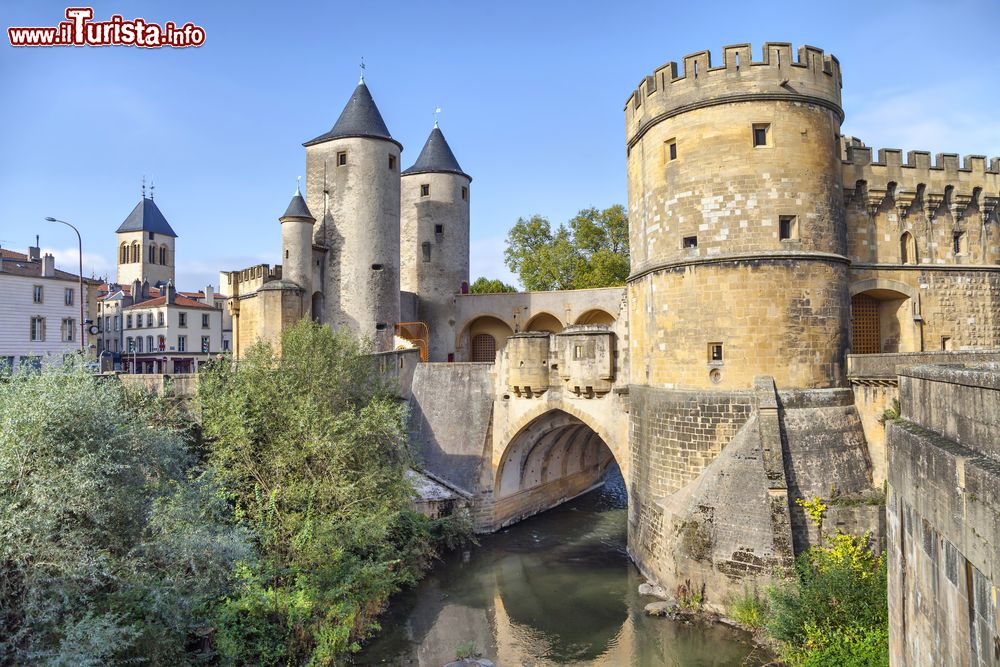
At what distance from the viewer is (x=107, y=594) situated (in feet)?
34.4

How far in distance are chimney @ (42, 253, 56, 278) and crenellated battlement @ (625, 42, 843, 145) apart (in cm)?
2983

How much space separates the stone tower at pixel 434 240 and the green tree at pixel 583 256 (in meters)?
6.24

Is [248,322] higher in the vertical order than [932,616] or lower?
higher

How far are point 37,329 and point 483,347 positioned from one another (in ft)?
69.5

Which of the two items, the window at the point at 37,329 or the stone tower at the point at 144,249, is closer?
the window at the point at 37,329

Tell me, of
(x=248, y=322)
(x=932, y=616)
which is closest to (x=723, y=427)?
(x=932, y=616)

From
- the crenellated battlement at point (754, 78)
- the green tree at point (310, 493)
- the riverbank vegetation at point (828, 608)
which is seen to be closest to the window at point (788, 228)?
the crenellated battlement at point (754, 78)

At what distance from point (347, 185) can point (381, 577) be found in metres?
18.0

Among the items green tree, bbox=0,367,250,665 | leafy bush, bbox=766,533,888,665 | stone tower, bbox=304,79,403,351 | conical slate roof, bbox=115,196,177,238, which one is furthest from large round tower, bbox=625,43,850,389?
conical slate roof, bbox=115,196,177,238

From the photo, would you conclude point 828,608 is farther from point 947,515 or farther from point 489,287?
→ point 489,287

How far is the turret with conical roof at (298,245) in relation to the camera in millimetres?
27234

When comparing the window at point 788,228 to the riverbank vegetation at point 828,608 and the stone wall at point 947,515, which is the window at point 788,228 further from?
the stone wall at point 947,515

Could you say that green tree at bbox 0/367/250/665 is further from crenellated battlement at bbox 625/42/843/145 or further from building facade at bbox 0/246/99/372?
building facade at bbox 0/246/99/372

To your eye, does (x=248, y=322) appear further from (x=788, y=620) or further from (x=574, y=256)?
(x=788, y=620)
